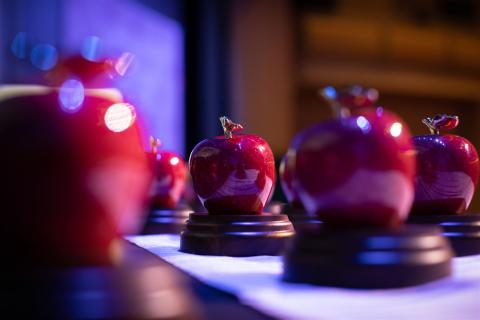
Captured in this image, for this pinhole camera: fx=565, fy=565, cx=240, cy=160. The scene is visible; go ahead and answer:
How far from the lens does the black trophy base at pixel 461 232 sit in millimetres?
932

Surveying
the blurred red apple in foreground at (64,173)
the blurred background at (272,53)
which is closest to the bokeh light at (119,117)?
the blurred red apple in foreground at (64,173)

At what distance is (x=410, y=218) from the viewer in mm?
951

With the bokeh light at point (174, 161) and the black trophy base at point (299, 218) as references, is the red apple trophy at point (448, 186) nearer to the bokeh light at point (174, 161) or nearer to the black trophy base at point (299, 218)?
the black trophy base at point (299, 218)

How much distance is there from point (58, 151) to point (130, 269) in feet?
0.40

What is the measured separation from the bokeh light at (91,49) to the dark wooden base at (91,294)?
196mm

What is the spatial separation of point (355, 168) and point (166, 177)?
729 mm

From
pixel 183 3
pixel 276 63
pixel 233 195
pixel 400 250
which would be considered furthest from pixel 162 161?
pixel 276 63

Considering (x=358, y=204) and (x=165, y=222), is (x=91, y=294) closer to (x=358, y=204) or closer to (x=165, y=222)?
(x=358, y=204)

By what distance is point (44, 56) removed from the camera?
0.53 m

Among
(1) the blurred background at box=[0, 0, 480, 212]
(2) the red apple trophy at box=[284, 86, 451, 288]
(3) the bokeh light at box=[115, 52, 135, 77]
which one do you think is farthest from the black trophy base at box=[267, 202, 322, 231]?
(1) the blurred background at box=[0, 0, 480, 212]

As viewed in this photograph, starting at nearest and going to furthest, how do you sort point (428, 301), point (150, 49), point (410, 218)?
point (428, 301)
point (410, 218)
point (150, 49)

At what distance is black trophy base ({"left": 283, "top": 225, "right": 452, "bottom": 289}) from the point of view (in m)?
0.65

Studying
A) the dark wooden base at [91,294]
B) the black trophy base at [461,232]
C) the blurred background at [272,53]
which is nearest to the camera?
the dark wooden base at [91,294]

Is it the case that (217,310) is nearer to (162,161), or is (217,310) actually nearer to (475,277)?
(475,277)
